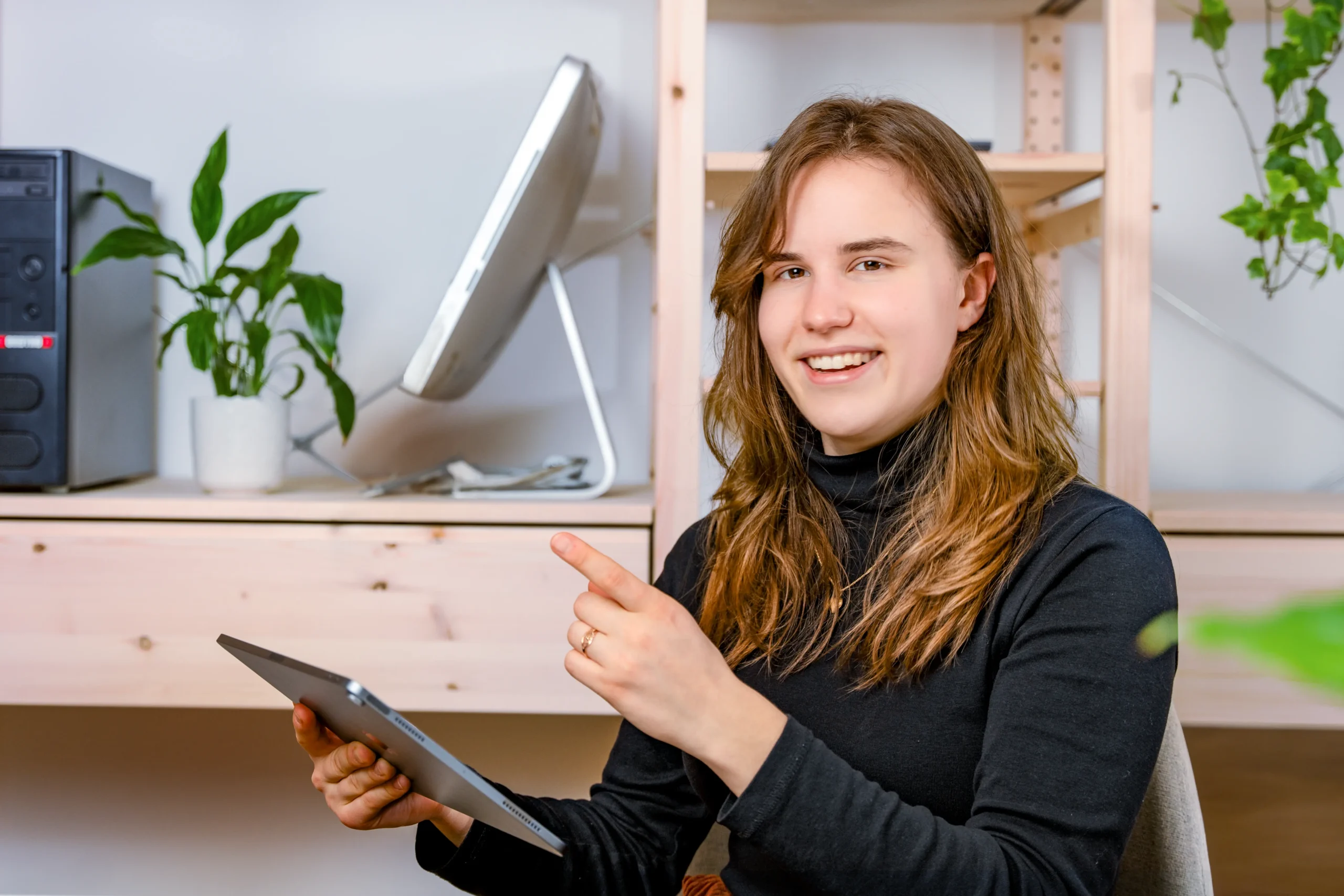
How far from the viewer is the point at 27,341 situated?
1339 millimetres

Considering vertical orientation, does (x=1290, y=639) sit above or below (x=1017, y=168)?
below

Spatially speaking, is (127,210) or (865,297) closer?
(865,297)

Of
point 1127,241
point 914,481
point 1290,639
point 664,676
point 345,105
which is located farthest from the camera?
point 345,105

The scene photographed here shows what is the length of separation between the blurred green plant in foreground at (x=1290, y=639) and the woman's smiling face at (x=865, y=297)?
724 mm

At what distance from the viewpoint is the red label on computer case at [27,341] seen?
1.34m

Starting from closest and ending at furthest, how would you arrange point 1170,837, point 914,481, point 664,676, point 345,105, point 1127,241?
1. point 664,676
2. point 1170,837
3. point 914,481
4. point 1127,241
5. point 345,105

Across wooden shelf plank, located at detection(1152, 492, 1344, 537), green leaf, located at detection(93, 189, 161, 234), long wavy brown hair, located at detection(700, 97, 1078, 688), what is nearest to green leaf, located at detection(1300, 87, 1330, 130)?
wooden shelf plank, located at detection(1152, 492, 1344, 537)

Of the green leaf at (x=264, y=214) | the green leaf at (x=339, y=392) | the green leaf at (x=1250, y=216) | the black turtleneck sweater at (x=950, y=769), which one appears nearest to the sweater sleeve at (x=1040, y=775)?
the black turtleneck sweater at (x=950, y=769)

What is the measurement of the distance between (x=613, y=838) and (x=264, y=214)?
90 cm

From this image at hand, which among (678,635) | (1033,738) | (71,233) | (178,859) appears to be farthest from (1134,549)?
(178,859)

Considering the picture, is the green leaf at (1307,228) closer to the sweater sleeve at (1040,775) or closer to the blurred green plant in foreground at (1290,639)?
the sweater sleeve at (1040,775)

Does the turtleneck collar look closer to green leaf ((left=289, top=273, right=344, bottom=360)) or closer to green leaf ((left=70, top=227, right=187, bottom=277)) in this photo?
green leaf ((left=289, top=273, right=344, bottom=360))

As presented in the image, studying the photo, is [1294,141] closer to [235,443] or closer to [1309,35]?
[1309,35]

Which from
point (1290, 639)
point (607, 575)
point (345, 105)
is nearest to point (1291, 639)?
point (1290, 639)
